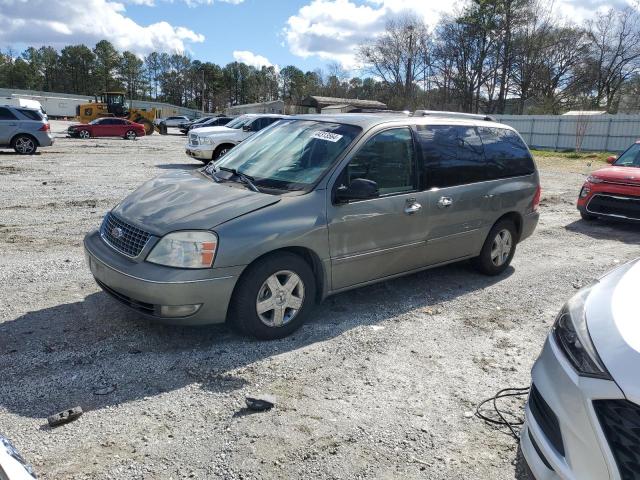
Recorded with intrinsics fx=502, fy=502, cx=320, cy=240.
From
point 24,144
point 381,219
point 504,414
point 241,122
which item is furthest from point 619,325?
point 24,144

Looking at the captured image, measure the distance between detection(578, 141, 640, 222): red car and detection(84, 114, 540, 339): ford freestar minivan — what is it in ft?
14.7

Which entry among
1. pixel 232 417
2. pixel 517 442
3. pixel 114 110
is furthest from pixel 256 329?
pixel 114 110

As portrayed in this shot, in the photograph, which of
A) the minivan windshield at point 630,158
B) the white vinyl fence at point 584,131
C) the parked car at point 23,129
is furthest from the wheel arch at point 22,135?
the white vinyl fence at point 584,131

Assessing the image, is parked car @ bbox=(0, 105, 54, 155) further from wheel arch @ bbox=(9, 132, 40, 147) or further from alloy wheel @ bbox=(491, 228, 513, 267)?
alloy wheel @ bbox=(491, 228, 513, 267)

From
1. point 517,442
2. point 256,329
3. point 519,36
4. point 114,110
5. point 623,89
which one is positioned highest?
point 519,36

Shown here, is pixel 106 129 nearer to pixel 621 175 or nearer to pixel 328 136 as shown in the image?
pixel 621 175

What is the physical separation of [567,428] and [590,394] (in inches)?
7.3

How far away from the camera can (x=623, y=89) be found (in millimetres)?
52375

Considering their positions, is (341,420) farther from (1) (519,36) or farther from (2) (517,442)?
(1) (519,36)

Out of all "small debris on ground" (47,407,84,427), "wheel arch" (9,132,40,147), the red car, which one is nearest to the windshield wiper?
"small debris on ground" (47,407,84,427)

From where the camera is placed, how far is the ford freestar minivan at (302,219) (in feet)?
12.0

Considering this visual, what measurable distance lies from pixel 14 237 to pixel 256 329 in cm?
491

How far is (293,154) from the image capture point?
4.63 m

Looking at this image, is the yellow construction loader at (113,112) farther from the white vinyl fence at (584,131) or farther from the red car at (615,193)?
the red car at (615,193)
